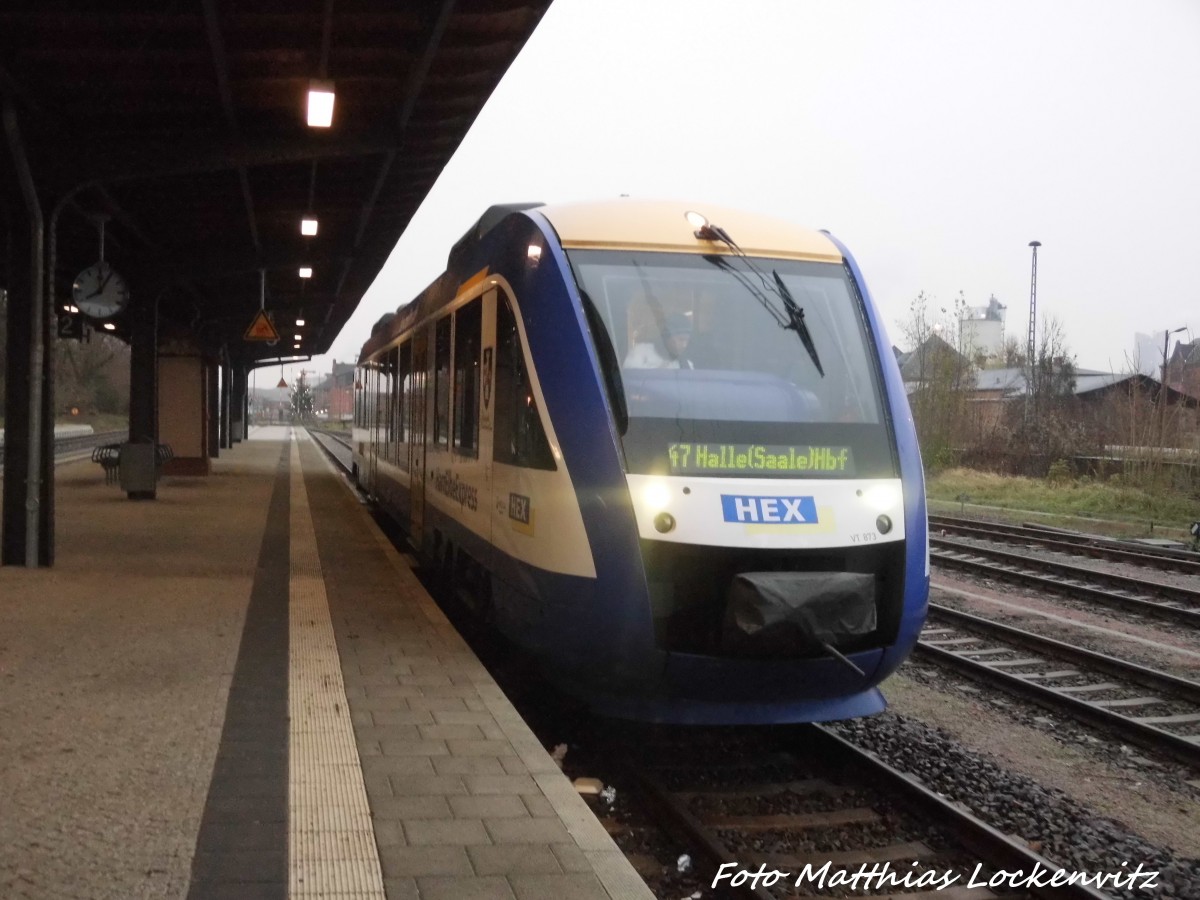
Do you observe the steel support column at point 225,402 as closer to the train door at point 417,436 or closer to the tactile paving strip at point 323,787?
the train door at point 417,436

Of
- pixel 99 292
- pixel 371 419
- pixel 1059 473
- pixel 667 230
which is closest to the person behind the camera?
pixel 667 230

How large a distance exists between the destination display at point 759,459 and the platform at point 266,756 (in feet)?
5.04

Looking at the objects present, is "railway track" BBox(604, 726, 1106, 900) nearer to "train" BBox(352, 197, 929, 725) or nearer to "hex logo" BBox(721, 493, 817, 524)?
"train" BBox(352, 197, 929, 725)

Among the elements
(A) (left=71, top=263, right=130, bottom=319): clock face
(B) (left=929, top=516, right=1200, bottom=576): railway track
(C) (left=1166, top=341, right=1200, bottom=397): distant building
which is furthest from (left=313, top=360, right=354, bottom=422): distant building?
(A) (left=71, top=263, right=130, bottom=319): clock face

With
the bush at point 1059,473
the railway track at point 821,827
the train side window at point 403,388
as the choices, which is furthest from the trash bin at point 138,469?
the bush at point 1059,473

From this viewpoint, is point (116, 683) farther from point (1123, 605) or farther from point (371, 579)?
point (1123, 605)

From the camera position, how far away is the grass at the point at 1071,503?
22.5m

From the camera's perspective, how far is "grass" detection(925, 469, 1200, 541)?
73.8 feet

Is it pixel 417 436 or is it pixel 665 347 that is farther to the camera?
pixel 417 436

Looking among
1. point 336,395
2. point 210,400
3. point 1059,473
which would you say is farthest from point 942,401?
point 336,395

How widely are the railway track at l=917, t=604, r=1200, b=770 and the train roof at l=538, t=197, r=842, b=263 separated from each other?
3.37m

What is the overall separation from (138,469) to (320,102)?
10796 mm

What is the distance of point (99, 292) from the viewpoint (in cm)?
1327

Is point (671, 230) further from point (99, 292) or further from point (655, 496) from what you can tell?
point (99, 292)
